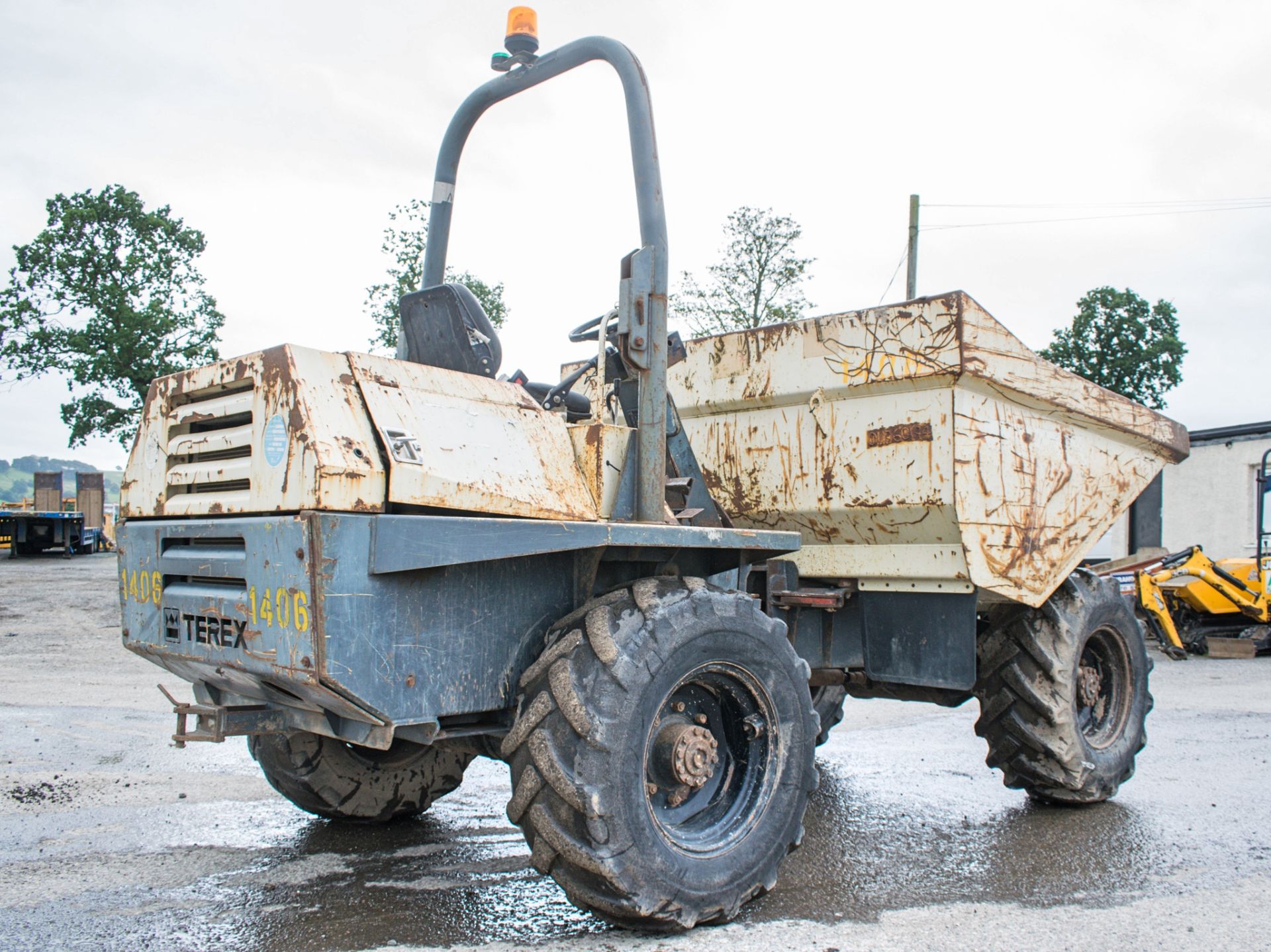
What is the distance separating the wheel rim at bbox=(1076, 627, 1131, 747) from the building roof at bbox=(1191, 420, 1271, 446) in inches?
699

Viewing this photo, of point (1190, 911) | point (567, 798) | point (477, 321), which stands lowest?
point (1190, 911)

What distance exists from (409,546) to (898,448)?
2.46m

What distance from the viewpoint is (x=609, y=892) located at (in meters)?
3.26

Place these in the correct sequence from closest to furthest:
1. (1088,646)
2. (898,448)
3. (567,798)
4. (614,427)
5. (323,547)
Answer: (323,547), (567,798), (614,427), (898,448), (1088,646)

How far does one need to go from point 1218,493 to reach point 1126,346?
20294mm

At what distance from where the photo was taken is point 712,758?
12.2ft

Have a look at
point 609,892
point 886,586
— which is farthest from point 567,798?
point 886,586

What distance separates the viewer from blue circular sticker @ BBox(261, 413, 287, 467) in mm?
3082

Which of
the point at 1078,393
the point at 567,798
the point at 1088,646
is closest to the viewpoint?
the point at 567,798

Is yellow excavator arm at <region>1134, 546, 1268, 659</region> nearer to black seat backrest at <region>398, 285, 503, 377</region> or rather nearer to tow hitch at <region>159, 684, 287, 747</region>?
black seat backrest at <region>398, 285, 503, 377</region>

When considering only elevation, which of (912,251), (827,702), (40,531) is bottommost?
(827,702)

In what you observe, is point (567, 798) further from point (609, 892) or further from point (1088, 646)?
point (1088, 646)

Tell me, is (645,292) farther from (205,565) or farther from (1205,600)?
(1205,600)

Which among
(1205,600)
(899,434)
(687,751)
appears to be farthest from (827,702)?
(1205,600)
